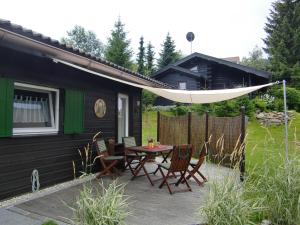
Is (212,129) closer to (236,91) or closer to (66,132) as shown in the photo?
(236,91)

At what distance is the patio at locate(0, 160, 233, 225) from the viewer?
413cm

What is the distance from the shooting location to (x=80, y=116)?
6797 mm

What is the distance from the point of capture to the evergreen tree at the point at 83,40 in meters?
57.0

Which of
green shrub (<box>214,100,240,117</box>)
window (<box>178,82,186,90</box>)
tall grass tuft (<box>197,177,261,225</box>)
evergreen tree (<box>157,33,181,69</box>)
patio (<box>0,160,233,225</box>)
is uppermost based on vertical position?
evergreen tree (<box>157,33,181,69</box>)

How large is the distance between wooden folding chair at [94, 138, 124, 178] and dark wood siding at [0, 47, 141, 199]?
1.18 feet

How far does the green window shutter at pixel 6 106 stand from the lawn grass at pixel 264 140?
3697mm

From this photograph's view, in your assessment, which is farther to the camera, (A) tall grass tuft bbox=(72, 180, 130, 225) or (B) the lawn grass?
(B) the lawn grass

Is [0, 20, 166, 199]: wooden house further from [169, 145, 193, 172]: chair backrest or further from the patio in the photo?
[169, 145, 193, 172]: chair backrest

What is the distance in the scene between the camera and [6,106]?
493 cm

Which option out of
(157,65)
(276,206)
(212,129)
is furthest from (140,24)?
(276,206)

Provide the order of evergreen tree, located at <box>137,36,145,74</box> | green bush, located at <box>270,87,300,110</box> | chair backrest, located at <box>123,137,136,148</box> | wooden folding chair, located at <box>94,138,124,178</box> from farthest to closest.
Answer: evergreen tree, located at <box>137,36,145,74</box> < green bush, located at <box>270,87,300,110</box> < chair backrest, located at <box>123,137,136,148</box> < wooden folding chair, located at <box>94,138,124,178</box>

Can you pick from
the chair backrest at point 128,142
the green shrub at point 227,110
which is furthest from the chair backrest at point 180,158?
the green shrub at point 227,110

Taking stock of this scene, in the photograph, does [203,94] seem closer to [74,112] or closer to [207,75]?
[74,112]

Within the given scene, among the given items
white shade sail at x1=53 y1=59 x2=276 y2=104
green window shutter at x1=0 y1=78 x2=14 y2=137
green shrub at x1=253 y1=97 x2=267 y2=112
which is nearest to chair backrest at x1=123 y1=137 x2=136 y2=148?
white shade sail at x1=53 y1=59 x2=276 y2=104
